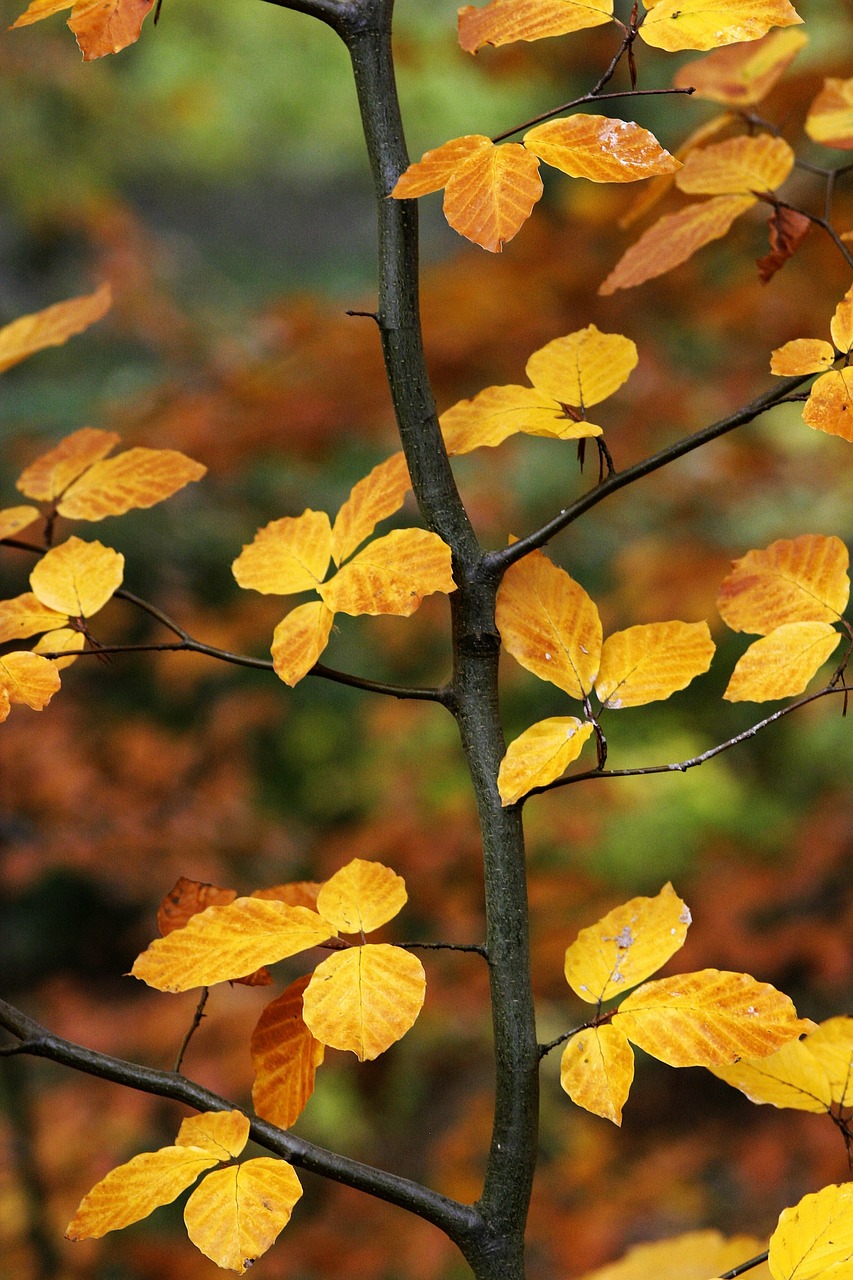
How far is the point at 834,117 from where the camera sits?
2.10 ft

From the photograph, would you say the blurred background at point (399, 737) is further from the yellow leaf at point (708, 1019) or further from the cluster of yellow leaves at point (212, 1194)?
the cluster of yellow leaves at point (212, 1194)

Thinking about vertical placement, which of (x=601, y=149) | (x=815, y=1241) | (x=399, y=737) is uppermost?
(x=601, y=149)

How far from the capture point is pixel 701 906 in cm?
267

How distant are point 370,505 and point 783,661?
0.63ft

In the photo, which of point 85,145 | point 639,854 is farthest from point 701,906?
point 85,145

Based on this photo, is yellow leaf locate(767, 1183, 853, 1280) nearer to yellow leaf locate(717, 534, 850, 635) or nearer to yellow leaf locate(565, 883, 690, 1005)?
yellow leaf locate(565, 883, 690, 1005)

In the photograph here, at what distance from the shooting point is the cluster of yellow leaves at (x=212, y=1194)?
399 millimetres

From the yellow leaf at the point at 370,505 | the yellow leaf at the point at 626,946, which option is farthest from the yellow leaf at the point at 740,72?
the yellow leaf at the point at 626,946

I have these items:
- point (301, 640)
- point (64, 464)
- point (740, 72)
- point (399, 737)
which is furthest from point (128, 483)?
point (399, 737)

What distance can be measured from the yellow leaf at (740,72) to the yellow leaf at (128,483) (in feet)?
1.36

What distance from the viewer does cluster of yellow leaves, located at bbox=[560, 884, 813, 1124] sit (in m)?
0.42

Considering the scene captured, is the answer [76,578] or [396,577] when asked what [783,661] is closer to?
[396,577]

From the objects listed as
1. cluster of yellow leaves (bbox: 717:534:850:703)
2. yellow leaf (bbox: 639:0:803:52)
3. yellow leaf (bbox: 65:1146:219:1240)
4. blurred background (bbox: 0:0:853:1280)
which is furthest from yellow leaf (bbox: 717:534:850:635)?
blurred background (bbox: 0:0:853:1280)

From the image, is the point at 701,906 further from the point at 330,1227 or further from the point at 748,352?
the point at 748,352
